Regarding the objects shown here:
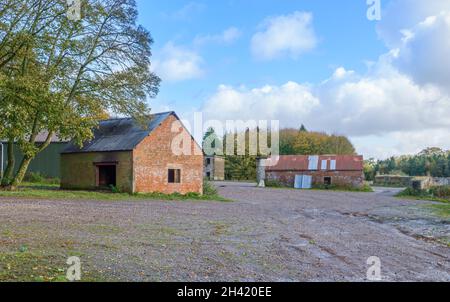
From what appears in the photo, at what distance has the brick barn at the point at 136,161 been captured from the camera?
2831cm

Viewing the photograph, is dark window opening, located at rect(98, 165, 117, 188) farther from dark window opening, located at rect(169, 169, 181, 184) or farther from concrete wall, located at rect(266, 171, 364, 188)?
concrete wall, located at rect(266, 171, 364, 188)

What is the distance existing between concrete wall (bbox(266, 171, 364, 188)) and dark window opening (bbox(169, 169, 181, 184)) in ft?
84.9

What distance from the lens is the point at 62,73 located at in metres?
26.6

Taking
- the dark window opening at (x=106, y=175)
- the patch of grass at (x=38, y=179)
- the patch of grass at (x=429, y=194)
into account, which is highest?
the dark window opening at (x=106, y=175)

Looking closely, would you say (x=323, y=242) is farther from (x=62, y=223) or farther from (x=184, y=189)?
(x=184, y=189)

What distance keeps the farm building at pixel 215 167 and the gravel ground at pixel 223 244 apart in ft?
173

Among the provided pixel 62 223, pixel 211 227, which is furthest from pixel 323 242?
pixel 62 223

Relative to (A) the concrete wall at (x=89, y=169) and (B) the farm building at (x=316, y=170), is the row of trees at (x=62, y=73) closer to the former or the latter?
(A) the concrete wall at (x=89, y=169)

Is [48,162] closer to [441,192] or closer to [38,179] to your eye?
[38,179]

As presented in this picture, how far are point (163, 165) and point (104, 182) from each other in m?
4.73

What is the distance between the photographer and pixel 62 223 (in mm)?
14180

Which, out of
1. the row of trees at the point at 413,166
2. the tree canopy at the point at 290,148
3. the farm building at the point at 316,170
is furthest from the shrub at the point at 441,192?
the tree canopy at the point at 290,148

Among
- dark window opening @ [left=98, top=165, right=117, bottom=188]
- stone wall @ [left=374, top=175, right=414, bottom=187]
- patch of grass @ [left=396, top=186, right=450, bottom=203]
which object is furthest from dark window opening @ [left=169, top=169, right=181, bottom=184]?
stone wall @ [left=374, top=175, right=414, bottom=187]

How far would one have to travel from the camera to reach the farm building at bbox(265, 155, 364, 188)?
169ft
